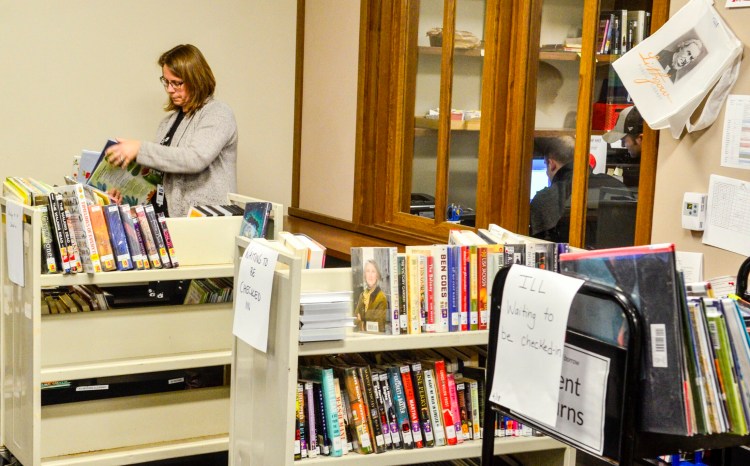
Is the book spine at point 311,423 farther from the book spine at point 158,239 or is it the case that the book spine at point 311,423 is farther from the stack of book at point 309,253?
the book spine at point 158,239

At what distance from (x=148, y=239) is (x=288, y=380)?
0.98 m

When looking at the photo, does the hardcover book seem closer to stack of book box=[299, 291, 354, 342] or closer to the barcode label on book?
stack of book box=[299, 291, 354, 342]

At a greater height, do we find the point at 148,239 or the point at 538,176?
the point at 538,176

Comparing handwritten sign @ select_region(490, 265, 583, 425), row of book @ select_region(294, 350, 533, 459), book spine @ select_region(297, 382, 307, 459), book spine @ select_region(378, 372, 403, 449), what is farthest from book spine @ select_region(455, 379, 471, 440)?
handwritten sign @ select_region(490, 265, 583, 425)

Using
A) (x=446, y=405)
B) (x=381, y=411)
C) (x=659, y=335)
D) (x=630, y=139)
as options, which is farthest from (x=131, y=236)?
(x=659, y=335)

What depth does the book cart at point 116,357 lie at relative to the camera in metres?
2.92

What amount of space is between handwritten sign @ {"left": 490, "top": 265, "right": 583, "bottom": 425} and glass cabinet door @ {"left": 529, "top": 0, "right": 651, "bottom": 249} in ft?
4.28

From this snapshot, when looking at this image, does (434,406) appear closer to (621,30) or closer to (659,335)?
(659,335)

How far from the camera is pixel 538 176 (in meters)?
3.44

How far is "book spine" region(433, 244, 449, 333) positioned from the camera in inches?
99.2

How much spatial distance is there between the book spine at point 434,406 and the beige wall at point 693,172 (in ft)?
2.89

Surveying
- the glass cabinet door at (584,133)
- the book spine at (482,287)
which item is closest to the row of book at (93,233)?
the book spine at (482,287)

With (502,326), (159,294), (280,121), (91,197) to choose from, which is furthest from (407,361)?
(280,121)

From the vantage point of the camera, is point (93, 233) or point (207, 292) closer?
point (93, 233)
